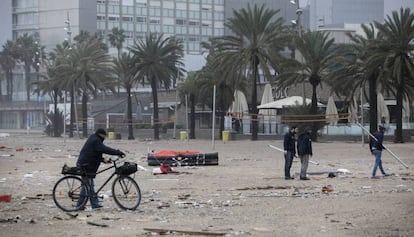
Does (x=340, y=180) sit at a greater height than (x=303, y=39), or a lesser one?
lesser

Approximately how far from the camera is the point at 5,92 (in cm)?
12800

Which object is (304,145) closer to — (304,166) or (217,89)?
(304,166)

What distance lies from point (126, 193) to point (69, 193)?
40.3 inches

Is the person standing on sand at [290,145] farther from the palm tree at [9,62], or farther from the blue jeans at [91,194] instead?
the palm tree at [9,62]

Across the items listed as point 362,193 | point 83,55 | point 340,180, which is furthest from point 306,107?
point 362,193

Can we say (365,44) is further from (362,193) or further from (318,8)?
(318,8)

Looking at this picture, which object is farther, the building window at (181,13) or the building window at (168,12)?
the building window at (181,13)

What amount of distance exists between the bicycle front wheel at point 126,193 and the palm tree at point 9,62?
303 ft

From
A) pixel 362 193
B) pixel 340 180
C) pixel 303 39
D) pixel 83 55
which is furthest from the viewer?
pixel 83 55

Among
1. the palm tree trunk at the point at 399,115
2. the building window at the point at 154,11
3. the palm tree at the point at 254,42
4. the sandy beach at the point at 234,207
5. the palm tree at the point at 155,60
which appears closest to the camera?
the sandy beach at the point at 234,207

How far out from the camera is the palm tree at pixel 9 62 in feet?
349

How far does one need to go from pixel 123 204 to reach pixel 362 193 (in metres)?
5.56

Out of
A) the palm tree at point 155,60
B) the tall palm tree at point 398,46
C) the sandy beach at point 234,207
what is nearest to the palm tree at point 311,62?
the tall palm tree at point 398,46

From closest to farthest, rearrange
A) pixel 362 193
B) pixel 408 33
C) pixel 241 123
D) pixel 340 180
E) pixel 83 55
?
1. pixel 362 193
2. pixel 340 180
3. pixel 408 33
4. pixel 241 123
5. pixel 83 55
